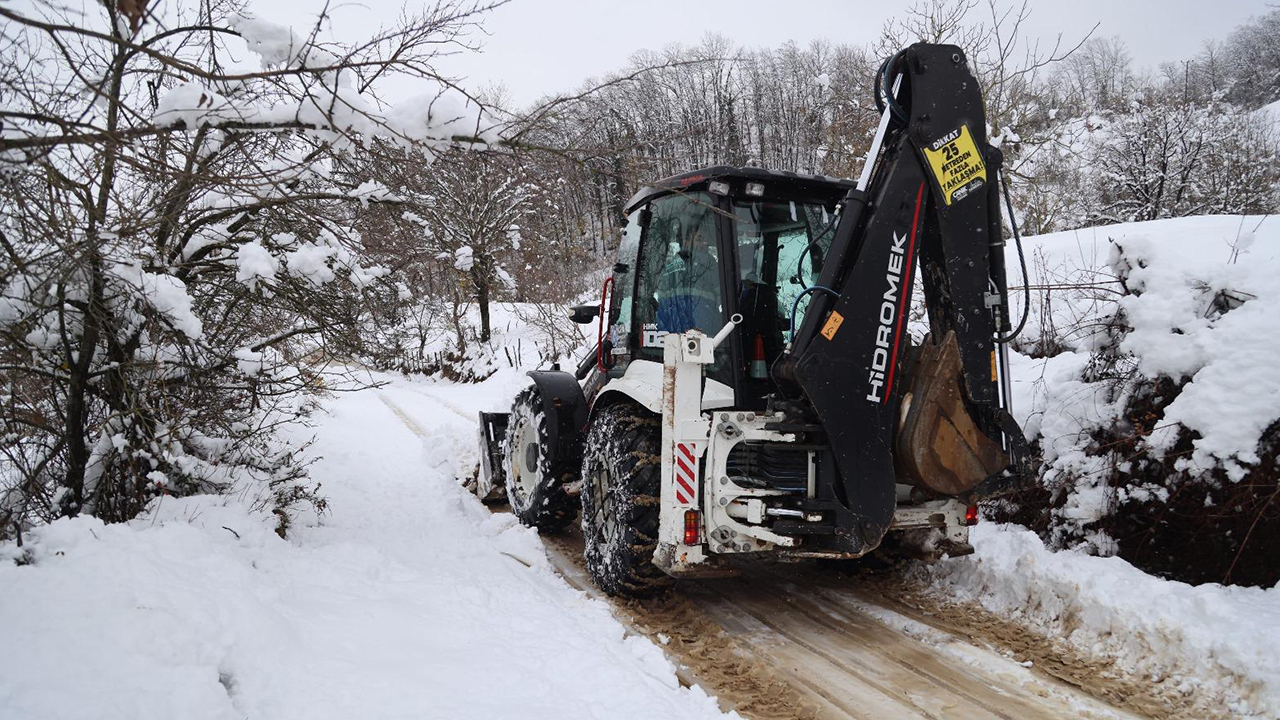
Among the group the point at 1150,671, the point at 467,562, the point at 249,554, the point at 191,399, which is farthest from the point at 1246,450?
the point at 191,399

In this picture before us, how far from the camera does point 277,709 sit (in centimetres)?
281

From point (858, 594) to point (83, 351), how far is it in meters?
4.78

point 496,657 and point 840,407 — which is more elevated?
point 840,407

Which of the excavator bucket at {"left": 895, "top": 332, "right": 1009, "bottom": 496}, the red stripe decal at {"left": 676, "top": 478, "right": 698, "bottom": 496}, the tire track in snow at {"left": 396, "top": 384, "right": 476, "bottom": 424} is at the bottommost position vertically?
the tire track in snow at {"left": 396, "top": 384, "right": 476, "bottom": 424}

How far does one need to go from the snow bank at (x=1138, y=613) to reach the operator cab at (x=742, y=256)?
1749mm

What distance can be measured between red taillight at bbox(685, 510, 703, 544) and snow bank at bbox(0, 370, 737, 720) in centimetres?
58

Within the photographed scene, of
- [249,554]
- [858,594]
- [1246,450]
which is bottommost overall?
[858,594]

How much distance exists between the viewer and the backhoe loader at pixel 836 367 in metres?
3.79

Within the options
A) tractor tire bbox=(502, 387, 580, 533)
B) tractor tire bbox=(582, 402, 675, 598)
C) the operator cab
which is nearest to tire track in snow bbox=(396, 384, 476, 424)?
tractor tire bbox=(502, 387, 580, 533)

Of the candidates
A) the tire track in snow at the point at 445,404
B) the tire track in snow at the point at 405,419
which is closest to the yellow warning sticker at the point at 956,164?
the tire track in snow at the point at 405,419

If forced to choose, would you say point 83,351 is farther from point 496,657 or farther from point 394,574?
point 496,657

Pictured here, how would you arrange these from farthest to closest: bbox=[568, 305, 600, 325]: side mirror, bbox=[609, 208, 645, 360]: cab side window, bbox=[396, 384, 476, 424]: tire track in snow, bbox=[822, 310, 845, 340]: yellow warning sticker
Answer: bbox=[396, 384, 476, 424]: tire track in snow
bbox=[568, 305, 600, 325]: side mirror
bbox=[609, 208, 645, 360]: cab side window
bbox=[822, 310, 845, 340]: yellow warning sticker

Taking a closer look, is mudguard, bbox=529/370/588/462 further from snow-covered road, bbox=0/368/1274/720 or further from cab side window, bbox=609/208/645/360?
snow-covered road, bbox=0/368/1274/720

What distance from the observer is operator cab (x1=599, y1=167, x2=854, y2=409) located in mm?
4242
